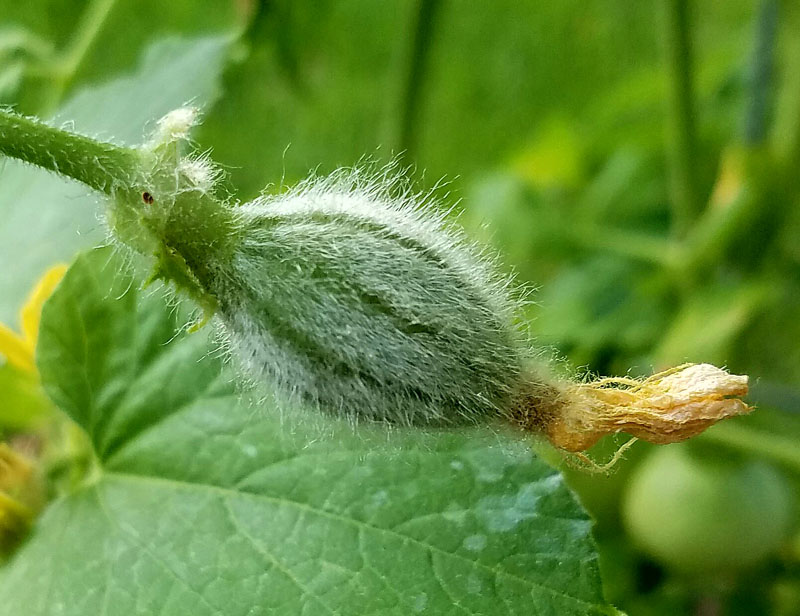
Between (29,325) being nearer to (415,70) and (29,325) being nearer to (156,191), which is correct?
(156,191)

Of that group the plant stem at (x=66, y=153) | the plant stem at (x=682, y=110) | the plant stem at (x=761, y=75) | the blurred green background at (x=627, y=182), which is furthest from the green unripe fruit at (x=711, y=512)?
the plant stem at (x=66, y=153)

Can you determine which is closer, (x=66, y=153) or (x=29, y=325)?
(x=66, y=153)

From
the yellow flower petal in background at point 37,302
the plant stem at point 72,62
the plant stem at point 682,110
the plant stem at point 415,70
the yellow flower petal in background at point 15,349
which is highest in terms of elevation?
the plant stem at point 682,110

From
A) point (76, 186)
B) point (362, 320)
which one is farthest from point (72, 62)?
point (362, 320)

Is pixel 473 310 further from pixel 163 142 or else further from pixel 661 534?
pixel 661 534

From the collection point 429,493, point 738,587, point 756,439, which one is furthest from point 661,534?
point 429,493

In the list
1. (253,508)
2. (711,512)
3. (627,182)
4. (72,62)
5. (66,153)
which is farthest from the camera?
(627,182)

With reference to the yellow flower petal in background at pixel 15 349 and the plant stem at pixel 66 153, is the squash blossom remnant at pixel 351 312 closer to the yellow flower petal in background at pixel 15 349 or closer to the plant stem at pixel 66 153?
the plant stem at pixel 66 153
